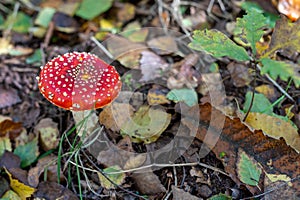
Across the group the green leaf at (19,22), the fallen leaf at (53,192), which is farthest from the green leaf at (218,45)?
the green leaf at (19,22)

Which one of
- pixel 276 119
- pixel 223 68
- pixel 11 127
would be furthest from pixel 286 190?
pixel 11 127

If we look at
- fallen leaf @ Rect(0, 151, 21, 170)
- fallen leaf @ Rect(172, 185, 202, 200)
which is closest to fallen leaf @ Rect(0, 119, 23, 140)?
fallen leaf @ Rect(0, 151, 21, 170)

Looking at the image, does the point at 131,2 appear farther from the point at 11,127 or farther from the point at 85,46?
the point at 11,127

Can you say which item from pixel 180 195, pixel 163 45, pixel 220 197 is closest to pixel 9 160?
pixel 180 195

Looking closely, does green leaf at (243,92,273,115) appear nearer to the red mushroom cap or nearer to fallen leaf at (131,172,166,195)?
fallen leaf at (131,172,166,195)

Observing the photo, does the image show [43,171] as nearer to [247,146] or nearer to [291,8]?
[247,146]

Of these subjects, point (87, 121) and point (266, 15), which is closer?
point (87, 121)
